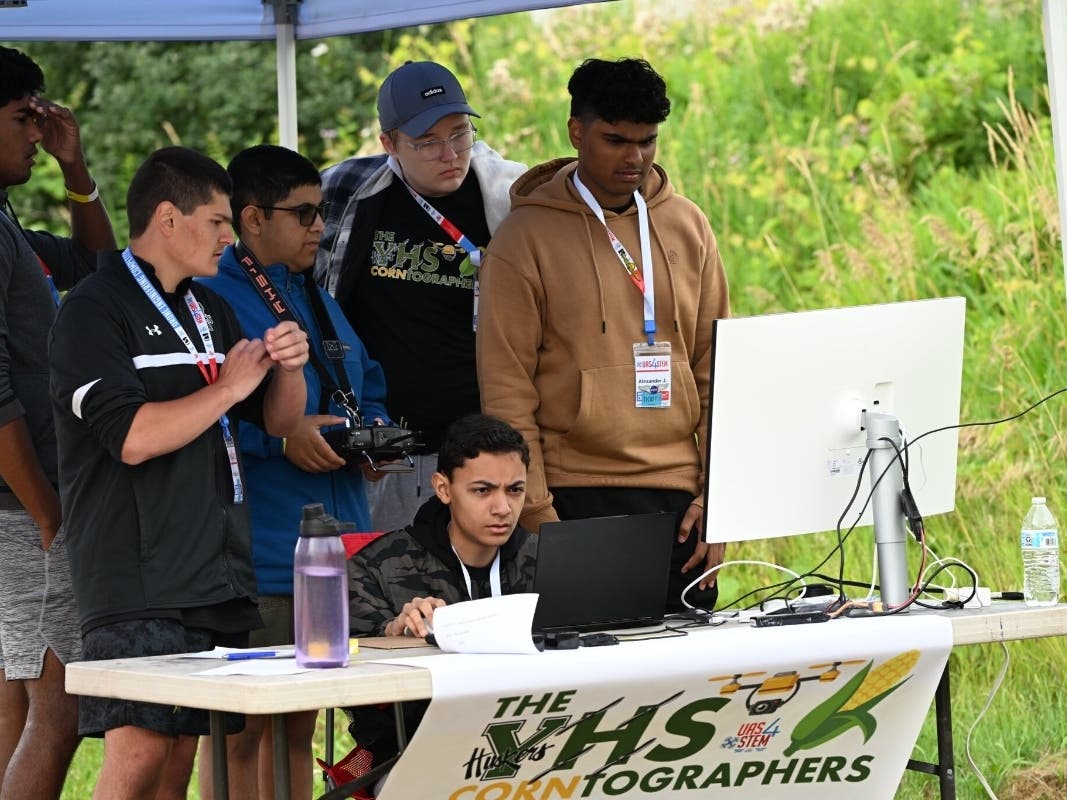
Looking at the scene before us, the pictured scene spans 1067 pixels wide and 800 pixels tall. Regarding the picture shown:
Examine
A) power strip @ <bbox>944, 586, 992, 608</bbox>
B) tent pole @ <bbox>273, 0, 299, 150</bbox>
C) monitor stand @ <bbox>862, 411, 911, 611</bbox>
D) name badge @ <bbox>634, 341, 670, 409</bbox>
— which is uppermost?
tent pole @ <bbox>273, 0, 299, 150</bbox>

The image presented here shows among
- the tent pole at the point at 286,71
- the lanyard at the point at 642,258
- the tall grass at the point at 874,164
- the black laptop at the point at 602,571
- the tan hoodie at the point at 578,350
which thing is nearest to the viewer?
the black laptop at the point at 602,571

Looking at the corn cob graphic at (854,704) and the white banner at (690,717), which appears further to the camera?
the corn cob graphic at (854,704)

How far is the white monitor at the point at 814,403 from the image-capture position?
3266mm

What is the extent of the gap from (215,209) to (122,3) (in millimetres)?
2018

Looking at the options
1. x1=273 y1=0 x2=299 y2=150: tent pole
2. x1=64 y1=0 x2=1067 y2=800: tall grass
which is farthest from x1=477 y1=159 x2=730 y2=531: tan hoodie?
x1=64 y1=0 x2=1067 y2=800: tall grass

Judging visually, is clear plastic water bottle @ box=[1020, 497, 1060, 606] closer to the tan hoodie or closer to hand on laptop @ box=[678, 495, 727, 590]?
hand on laptop @ box=[678, 495, 727, 590]

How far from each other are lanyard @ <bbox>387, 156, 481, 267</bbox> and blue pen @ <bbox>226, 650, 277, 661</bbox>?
5.21 ft

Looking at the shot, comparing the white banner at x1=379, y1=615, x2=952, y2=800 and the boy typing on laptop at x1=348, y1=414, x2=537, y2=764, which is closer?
the white banner at x1=379, y1=615, x2=952, y2=800

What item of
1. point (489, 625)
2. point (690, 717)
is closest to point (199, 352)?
point (489, 625)

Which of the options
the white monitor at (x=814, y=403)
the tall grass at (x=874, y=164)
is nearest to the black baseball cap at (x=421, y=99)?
the white monitor at (x=814, y=403)

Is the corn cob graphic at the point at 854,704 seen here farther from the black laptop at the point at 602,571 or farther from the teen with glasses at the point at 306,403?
the teen with glasses at the point at 306,403

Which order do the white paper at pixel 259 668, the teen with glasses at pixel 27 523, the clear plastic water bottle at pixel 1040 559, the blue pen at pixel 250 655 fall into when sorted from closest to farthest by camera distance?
the white paper at pixel 259 668
the blue pen at pixel 250 655
the clear plastic water bottle at pixel 1040 559
the teen with glasses at pixel 27 523

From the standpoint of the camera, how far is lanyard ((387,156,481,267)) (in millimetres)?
4414

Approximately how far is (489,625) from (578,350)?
126 cm
